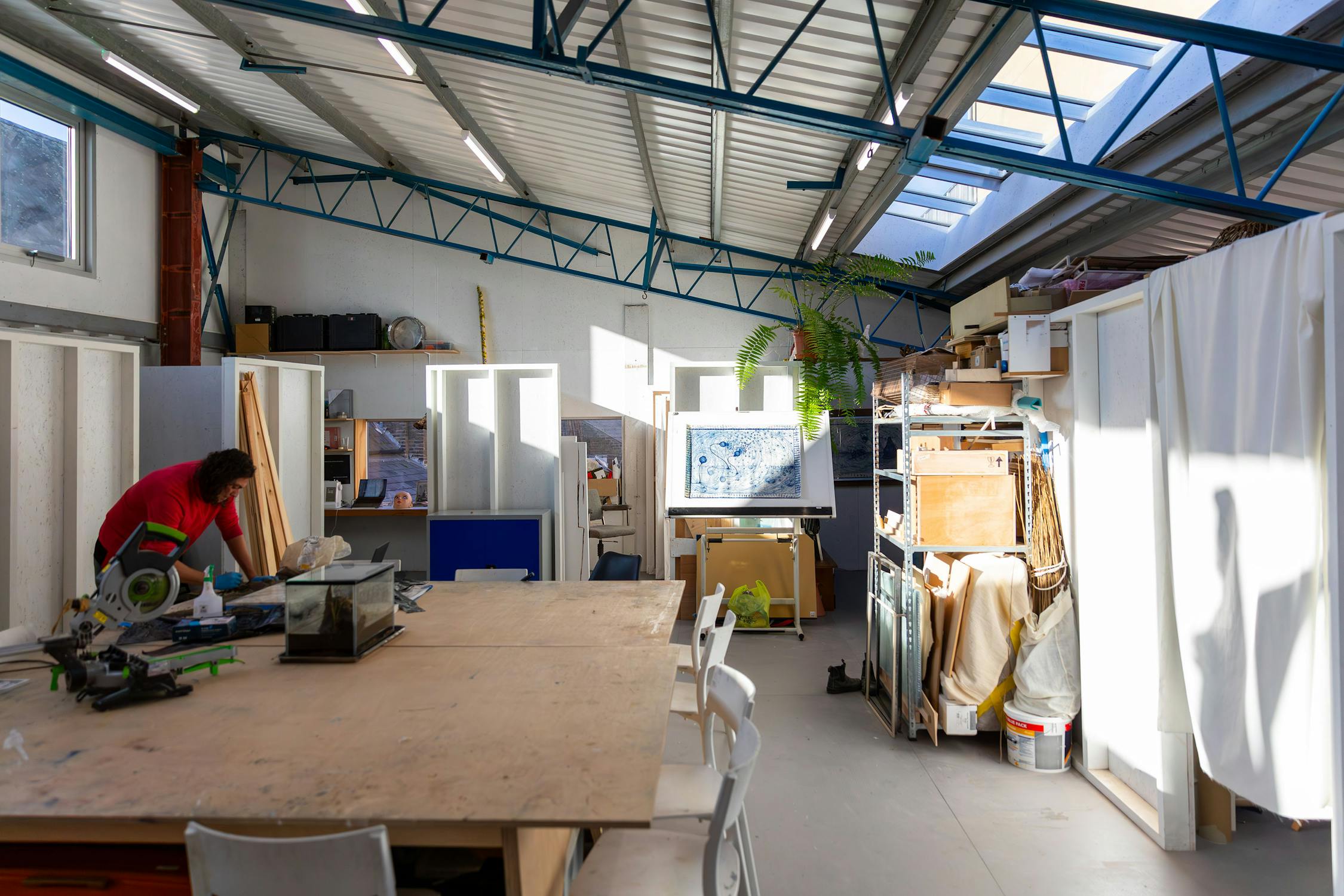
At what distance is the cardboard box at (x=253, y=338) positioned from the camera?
9.60m

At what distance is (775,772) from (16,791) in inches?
121

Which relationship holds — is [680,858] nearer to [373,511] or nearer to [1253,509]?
[1253,509]

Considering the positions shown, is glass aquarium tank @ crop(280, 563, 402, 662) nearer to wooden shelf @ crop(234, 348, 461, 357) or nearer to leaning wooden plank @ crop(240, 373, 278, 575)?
leaning wooden plank @ crop(240, 373, 278, 575)

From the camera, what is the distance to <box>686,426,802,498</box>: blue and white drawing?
21.8 feet

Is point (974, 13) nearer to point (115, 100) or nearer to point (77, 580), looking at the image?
point (77, 580)

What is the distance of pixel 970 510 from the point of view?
427 centimetres

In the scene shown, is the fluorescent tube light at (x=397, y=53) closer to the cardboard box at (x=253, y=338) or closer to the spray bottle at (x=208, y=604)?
the spray bottle at (x=208, y=604)

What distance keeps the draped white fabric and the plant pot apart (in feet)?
13.6

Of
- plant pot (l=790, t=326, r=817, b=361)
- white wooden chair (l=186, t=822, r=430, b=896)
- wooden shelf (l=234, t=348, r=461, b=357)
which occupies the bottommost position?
white wooden chair (l=186, t=822, r=430, b=896)

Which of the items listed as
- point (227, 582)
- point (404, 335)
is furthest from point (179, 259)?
point (227, 582)

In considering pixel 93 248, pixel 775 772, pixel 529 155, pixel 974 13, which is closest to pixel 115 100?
pixel 93 248

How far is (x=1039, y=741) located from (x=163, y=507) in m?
4.56

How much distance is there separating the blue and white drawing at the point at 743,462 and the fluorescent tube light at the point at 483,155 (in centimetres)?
310

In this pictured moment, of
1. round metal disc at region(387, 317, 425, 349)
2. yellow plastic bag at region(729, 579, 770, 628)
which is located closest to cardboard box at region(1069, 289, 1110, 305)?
yellow plastic bag at region(729, 579, 770, 628)
